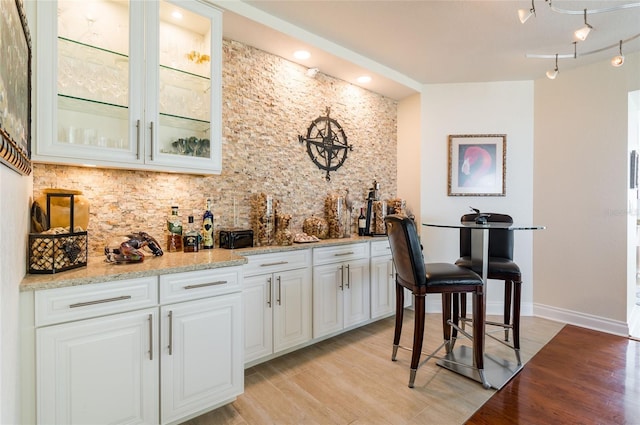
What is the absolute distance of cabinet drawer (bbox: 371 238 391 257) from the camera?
10.6 feet

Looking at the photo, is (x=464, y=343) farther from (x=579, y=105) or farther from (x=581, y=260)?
(x=579, y=105)

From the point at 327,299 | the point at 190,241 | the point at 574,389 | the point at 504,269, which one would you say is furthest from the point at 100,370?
the point at 574,389

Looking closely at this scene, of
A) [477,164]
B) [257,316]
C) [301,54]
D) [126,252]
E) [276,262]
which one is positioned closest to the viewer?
[126,252]

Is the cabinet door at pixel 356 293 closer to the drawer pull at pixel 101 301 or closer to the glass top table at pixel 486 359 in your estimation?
the glass top table at pixel 486 359

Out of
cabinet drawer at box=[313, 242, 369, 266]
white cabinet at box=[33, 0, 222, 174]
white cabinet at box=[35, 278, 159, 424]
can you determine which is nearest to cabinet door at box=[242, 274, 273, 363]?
cabinet drawer at box=[313, 242, 369, 266]

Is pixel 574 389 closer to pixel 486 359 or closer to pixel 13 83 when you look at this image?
pixel 486 359

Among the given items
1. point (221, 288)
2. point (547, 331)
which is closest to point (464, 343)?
point (547, 331)

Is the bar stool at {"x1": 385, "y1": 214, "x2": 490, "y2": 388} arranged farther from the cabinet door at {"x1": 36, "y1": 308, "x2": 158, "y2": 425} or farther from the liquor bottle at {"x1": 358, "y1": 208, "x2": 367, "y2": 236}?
the cabinet door at {"x1": 36, "y1": 308, "x2": 158, "y2": 425}

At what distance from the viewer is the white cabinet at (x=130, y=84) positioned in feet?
5.37

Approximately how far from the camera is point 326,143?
3.40 meters

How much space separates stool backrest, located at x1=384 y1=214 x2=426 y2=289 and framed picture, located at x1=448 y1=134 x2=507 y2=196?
6.43 feet

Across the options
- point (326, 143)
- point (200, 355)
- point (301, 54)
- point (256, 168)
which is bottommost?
point (200, 355)

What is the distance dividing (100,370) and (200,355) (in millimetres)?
470

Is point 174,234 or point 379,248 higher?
point 174,234
